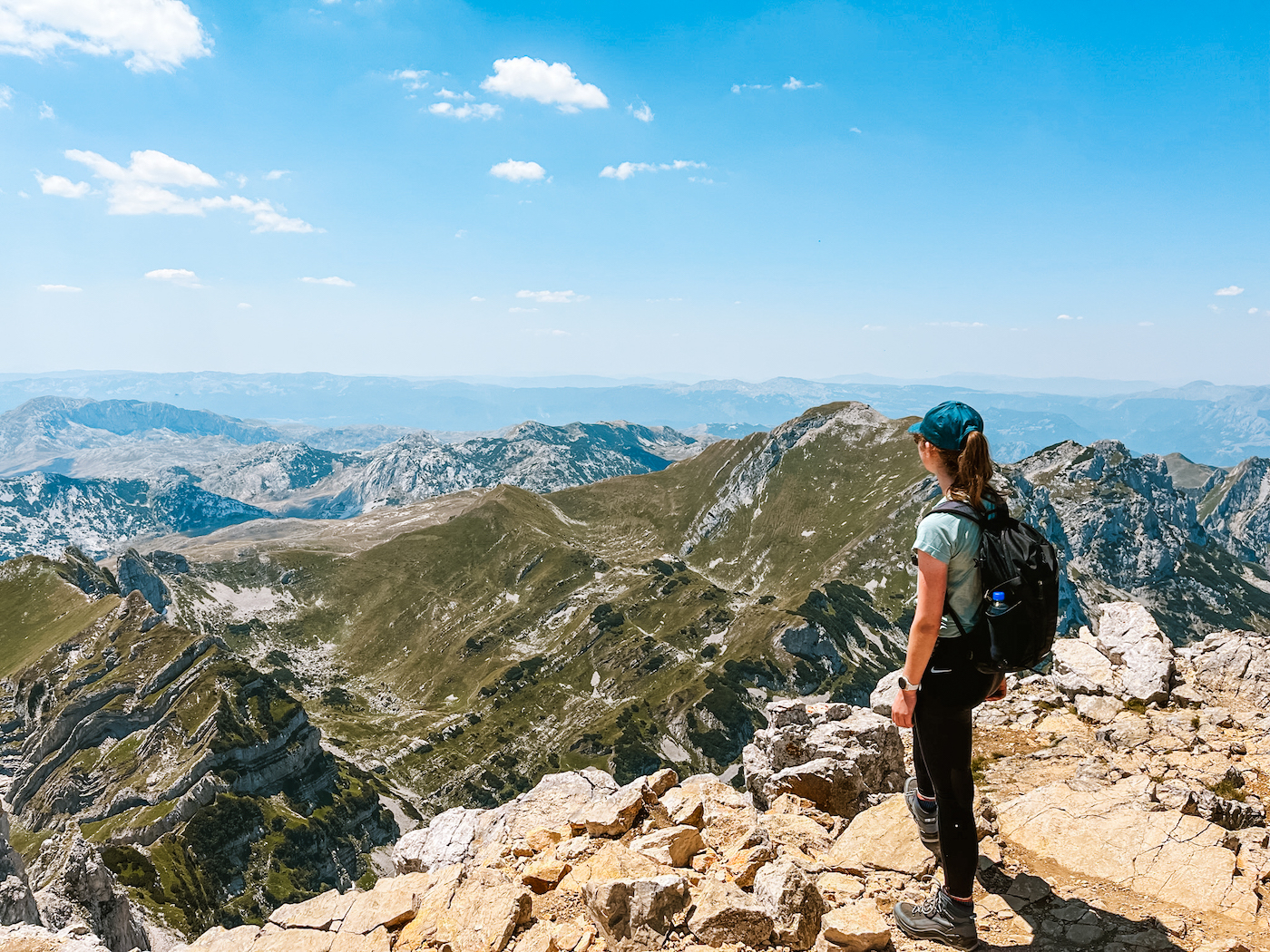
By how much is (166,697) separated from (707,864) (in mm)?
218915

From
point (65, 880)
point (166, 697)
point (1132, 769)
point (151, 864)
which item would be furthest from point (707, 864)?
point (166, 697)

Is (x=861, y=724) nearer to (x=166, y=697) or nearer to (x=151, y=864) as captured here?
(x=151, y=864)

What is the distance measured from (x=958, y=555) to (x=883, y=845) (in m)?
7.24

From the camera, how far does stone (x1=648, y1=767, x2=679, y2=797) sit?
16172 mm

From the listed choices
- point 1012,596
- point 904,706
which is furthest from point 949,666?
point 1012,596

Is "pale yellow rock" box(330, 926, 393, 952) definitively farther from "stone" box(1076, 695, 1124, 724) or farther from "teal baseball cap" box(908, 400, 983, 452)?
"stone" box(1076, 695, 1124, 724)

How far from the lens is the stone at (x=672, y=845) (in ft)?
37.7

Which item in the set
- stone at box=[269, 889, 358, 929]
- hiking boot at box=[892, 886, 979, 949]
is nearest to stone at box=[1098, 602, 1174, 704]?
hiking boot at box=[892, 886, 979, 949]

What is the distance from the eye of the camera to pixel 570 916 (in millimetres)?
10492

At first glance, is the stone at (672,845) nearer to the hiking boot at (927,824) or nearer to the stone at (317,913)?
the hiking boot at (927,824)

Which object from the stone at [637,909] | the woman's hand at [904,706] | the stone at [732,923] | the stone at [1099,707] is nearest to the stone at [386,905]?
the stone at [637,909]

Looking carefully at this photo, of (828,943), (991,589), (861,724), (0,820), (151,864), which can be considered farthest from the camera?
(151,864)

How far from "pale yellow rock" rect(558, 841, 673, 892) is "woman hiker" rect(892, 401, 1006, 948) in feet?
13.8

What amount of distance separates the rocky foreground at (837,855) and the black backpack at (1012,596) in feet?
15.1
